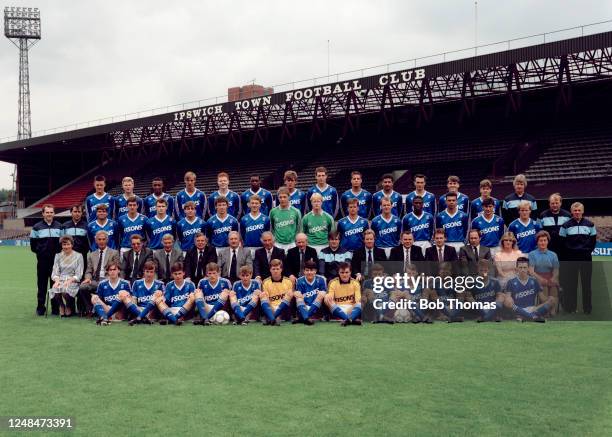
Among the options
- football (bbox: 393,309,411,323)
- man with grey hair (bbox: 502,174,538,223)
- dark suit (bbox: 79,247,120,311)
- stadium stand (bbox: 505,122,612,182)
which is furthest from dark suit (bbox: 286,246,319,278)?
stadium stand (bbox: 505,122,612,182)

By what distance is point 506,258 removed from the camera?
27.0ft

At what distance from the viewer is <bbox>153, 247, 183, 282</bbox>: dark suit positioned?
8805 mm

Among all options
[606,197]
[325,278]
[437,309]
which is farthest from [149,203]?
[606,197]

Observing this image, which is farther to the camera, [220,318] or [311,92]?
[311,92]

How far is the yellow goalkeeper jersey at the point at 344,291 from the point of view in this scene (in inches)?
316

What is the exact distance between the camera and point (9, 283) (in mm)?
14539

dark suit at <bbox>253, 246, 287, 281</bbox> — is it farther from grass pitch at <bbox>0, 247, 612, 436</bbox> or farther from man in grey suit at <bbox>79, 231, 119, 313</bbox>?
man in grey suit at <bbox>79, 231, 119, 313</bbox>

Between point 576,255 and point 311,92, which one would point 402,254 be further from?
point 311,92

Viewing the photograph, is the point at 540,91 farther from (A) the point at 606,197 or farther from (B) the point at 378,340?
(B) the point at 378,340

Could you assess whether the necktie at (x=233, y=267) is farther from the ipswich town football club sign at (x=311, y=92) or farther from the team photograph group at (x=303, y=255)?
the ipswich town football club sign at (x=311, y=92)

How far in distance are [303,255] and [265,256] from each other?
579mm

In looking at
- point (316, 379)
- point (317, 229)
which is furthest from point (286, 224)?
point (316, 379)

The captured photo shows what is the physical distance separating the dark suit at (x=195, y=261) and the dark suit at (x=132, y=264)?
1.86 ft

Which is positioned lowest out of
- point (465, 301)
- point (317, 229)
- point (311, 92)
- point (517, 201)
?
point (465, 301)
